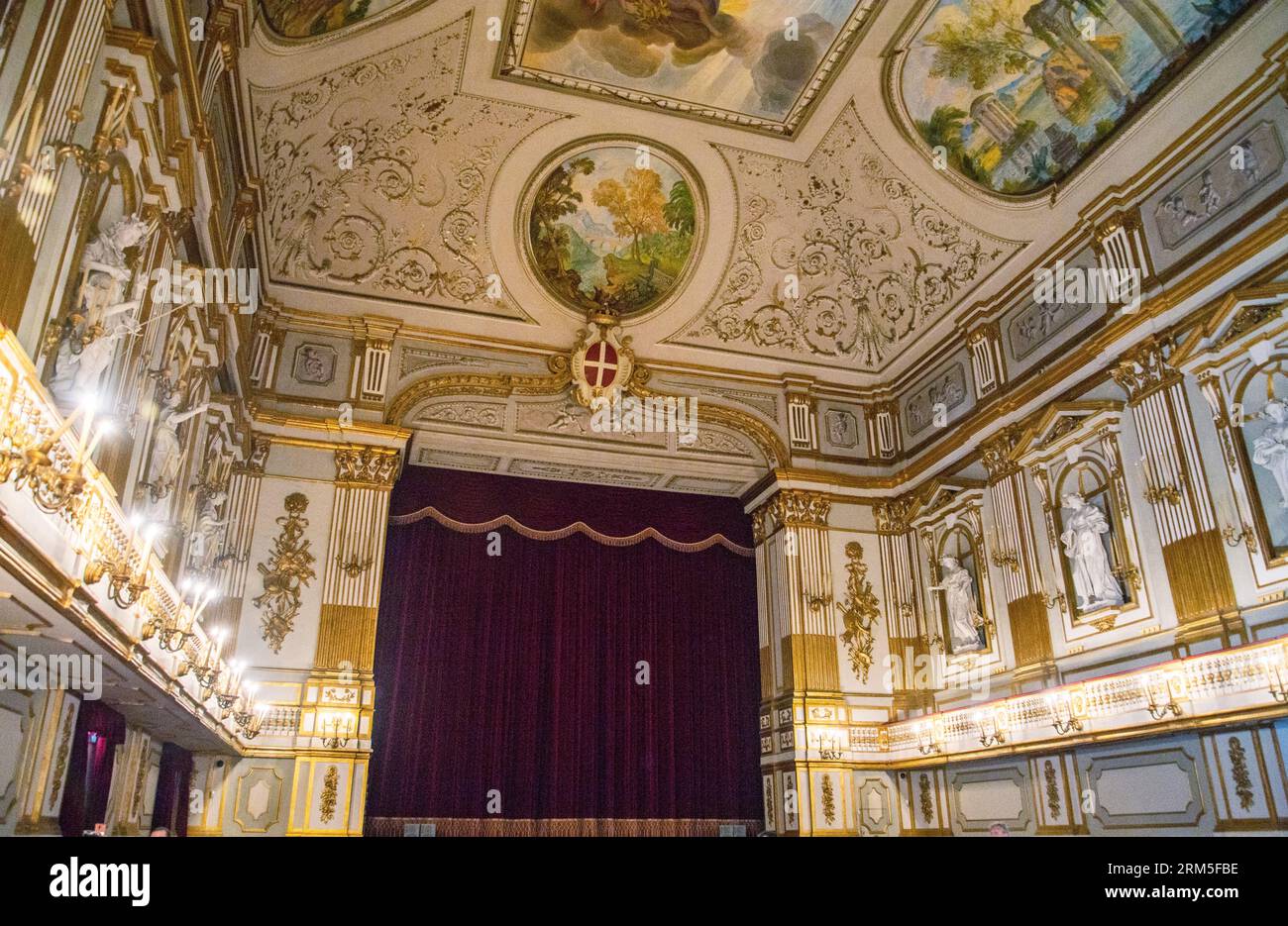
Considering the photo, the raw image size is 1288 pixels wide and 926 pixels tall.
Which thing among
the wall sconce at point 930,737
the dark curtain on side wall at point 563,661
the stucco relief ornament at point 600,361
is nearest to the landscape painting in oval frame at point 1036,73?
the stucco relief ornament at point 600,361

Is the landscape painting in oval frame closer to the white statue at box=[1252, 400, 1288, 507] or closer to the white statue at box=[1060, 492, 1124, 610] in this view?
the white statue at box=[1252, 400, 1288, 507]

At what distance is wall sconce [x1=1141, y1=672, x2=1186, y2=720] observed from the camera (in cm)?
955

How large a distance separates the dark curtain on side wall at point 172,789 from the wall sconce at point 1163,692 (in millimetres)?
11527

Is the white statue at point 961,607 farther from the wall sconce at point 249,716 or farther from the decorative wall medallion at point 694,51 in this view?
the wall sconce at point 249,716

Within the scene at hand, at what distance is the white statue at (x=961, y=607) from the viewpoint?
46.4 ft

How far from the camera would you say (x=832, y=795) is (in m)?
14.5

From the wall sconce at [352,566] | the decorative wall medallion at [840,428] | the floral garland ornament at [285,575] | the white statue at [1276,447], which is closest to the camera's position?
the white statue at [1276,447]

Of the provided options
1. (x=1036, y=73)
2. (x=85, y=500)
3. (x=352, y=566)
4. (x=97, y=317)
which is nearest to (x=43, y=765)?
(x=85, y=500)

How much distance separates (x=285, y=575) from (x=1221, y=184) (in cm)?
1350

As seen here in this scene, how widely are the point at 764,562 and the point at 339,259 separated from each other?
934 cm

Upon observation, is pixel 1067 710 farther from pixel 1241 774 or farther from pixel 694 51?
pixel 694 51

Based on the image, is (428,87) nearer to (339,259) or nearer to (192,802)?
(339,259)

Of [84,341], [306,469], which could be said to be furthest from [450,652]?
[84,341]

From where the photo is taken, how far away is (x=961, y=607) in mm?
14438
